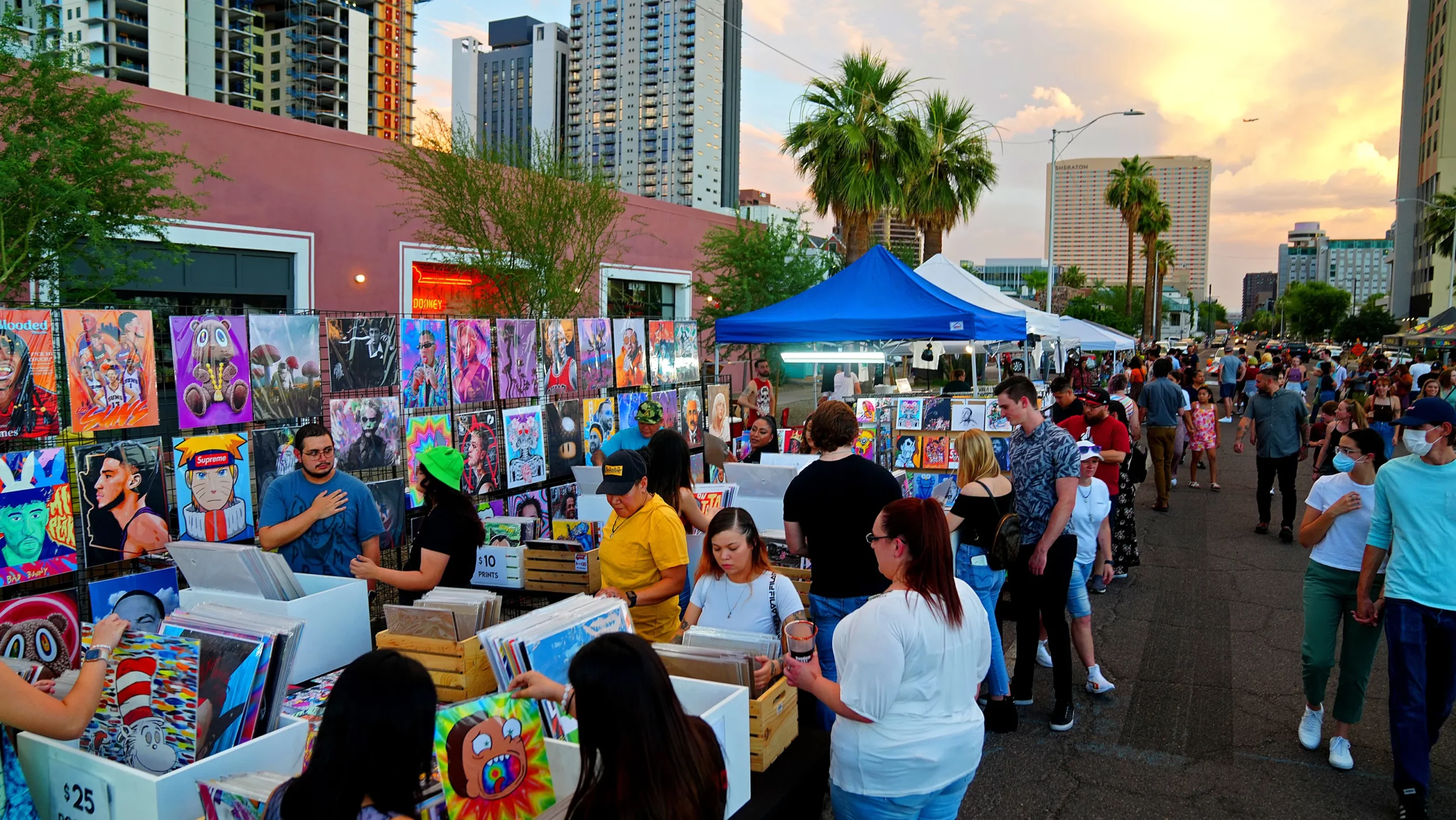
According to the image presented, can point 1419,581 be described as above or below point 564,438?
below

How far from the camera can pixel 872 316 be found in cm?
1040

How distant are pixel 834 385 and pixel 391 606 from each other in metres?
11.2

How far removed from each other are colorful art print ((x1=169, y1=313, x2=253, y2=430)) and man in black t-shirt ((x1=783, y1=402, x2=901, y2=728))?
365 centimetres

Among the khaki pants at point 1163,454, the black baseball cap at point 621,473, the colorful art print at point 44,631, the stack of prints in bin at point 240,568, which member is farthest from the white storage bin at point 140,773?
the khaki pants at point 1163,454

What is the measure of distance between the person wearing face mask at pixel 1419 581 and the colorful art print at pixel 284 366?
20.3ft

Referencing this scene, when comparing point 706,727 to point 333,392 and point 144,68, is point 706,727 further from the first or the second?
point 144,68

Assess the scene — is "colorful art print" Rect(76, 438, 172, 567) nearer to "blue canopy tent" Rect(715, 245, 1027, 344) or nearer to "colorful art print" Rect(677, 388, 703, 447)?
"colorful art print" Rect(677, 388, 703, 447)

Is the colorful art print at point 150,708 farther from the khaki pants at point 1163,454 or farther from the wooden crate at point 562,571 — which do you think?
the khaki pants at point 1163,454

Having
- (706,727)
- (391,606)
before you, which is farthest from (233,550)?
(706,727)

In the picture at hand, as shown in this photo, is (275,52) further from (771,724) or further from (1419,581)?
(1419,581)

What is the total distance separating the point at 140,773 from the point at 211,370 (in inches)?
154

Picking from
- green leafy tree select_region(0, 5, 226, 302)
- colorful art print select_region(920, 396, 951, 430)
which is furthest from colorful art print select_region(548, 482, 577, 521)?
green leafy tree select_region(0, 5, 226, 302)

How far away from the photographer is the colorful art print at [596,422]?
8555 mm

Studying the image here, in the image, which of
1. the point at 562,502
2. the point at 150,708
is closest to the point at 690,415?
the point at 562,502
